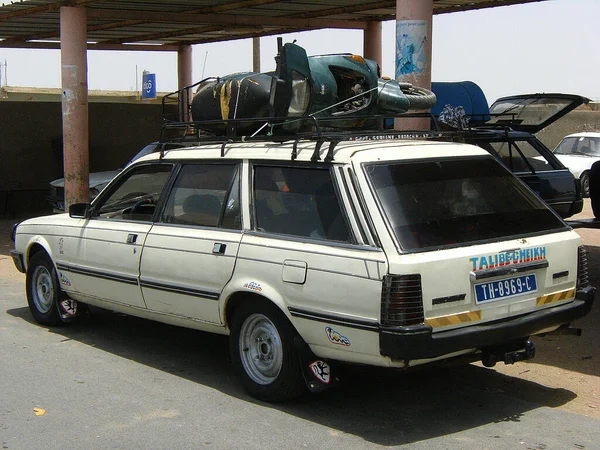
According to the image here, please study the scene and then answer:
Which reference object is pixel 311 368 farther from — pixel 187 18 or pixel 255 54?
pixel 255 54

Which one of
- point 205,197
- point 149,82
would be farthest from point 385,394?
point 149,82

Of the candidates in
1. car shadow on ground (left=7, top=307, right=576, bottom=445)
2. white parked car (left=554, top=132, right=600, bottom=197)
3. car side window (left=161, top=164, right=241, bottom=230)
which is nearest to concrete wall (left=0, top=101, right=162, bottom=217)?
white parked car (left=554, top=132, right=600, bottom=197)

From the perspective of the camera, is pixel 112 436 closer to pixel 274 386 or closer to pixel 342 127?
pixel 274 386

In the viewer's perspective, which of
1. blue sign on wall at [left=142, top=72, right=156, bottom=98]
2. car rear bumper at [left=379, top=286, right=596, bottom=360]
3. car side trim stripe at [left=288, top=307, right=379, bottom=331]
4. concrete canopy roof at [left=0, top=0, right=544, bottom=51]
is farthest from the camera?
blue sign on wall at [left=142, top=72, right=156, bottom=98]

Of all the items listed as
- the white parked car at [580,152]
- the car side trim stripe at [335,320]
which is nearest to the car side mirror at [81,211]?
the car side trim stripe at [335,320]

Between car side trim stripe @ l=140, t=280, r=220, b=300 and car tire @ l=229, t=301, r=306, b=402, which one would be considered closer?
car tire @ l=229, t=301, r=306, b=402

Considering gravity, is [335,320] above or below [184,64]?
below

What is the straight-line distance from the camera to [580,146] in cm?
2162

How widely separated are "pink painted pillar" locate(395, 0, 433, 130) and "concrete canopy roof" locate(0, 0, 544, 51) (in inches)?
199

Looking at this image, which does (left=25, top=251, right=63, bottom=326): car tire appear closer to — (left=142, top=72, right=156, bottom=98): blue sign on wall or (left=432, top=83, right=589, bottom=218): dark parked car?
(left=432, top=83, right=589, bottom=218): dark parked car

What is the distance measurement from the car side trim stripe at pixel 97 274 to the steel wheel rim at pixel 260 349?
3.92ft

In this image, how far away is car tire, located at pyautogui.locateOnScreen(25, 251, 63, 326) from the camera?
7562 mm

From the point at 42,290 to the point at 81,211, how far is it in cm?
109

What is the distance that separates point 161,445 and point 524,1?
10370 millimetres
